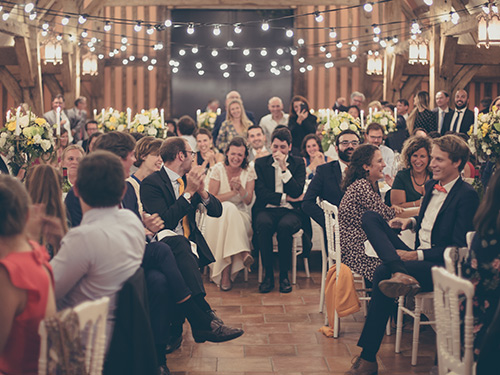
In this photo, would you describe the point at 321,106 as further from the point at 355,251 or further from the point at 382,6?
the point at 355,251

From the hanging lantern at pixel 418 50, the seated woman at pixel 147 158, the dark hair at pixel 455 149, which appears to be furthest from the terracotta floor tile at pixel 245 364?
the hanging lantern at pixel 418 50

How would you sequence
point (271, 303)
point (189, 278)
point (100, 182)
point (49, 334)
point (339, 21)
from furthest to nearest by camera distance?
point (339, 21)
point (271, 303)
point (189, 278)
point (100, 182)
point (49, 334)

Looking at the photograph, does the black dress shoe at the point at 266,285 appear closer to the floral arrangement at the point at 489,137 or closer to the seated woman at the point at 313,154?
the seated woman at the point at 313,154

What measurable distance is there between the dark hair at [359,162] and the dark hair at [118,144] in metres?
1.51

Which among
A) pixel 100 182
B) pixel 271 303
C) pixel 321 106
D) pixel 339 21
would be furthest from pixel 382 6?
pixel 100 182

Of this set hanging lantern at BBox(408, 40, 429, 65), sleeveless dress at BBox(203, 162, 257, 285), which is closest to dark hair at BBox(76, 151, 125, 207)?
sleeveless dress at BBox(203, 162, 257, 285)

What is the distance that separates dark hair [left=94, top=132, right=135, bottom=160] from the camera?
346 cm

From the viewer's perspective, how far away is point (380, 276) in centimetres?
373

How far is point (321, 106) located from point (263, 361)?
11.4 meters

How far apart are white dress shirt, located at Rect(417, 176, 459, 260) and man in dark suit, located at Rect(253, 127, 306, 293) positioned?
73.7 inches

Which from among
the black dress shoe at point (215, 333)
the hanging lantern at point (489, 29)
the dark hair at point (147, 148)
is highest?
the hanging lantern at point (489, 29)

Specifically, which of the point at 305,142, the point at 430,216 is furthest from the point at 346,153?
the point at 305,142

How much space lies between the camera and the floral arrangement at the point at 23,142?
5340 millimetres

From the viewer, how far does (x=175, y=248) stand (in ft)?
12.5
